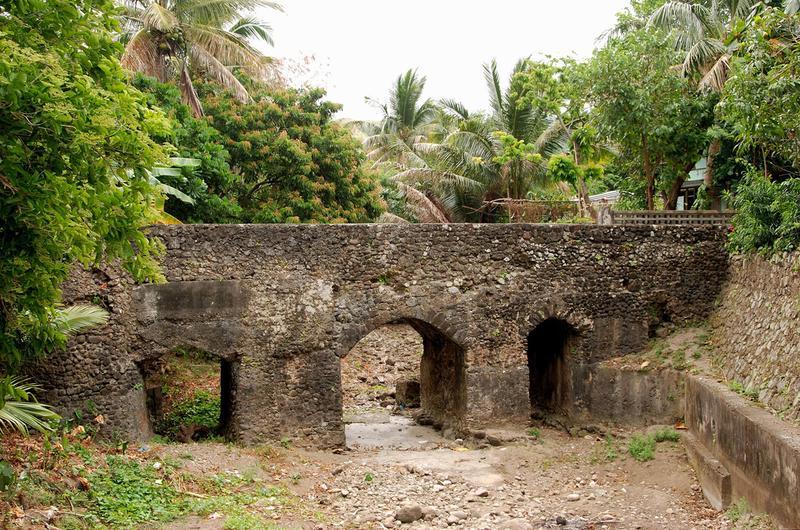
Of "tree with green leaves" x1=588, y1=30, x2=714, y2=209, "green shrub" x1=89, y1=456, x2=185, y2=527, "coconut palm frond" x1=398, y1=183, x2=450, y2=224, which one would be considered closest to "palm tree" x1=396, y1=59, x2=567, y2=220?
"coconut palm frond" x1=398, y1=183, x2=450, y2=224

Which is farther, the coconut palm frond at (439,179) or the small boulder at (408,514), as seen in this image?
the coconut palm frond at (439,179)

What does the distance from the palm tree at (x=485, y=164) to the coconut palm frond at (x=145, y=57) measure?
8.68m

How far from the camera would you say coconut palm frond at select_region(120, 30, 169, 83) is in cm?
1728

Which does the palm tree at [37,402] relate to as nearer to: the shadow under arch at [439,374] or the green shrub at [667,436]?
the shadow under arch at [439,374]

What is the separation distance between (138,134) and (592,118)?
456 inches

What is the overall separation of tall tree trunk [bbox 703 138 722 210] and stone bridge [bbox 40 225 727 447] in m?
3.84

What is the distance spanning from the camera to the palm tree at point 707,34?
633 inches

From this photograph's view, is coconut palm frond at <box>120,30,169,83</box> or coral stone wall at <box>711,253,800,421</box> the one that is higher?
coconut palm frond at <box>120,30,169,83</box>

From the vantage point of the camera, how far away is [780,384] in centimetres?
947

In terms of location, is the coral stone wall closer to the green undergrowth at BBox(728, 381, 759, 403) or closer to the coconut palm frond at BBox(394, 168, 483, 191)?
the green undergrowth at BBox(728, 381, 759, 403)

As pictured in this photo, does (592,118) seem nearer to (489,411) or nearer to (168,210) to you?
(489,411)

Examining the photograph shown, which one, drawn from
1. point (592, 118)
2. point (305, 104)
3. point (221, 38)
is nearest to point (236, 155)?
point (305, 104)

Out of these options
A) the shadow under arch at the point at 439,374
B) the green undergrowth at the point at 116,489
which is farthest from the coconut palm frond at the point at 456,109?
the green undergrowth at the point at 116,489

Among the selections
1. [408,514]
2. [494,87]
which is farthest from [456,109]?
[408,514]
